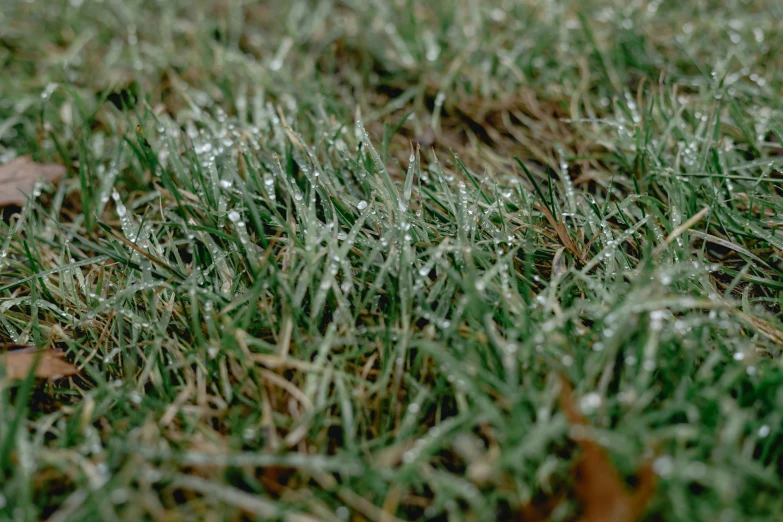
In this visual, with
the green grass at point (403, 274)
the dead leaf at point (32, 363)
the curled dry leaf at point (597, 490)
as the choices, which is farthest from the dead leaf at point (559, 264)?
the dead leaf at point (32, 363)

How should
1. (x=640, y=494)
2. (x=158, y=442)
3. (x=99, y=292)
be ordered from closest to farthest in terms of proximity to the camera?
(x=640, y=494) → (x=158, y=442) → (x=99, y=292)

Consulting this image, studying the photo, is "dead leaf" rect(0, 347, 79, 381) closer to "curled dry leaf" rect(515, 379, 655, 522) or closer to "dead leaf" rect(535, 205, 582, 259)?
"curled dry leaf" rect(515, 379, 655, 522)

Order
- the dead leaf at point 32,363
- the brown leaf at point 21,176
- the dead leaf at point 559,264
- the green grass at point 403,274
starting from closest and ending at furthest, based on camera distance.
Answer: the green grass at point 403,274
the dead leaf at point 32,363
the dead leaf at point 559,264
the brown leaf at point 21,176

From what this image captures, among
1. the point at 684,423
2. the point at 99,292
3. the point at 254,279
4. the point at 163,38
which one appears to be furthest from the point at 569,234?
the point at 163,38

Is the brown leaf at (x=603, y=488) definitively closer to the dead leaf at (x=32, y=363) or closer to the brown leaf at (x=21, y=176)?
the dead leaf at (x=32, y=363)

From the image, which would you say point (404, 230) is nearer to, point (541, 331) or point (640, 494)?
point (541, 331)

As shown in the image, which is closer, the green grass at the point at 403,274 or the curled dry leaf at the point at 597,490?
the curled dry leaf at the point at 597,490

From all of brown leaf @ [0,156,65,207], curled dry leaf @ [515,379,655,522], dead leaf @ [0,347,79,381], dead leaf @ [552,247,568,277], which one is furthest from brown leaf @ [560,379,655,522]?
brown leaf @ [0,156,65,207]
